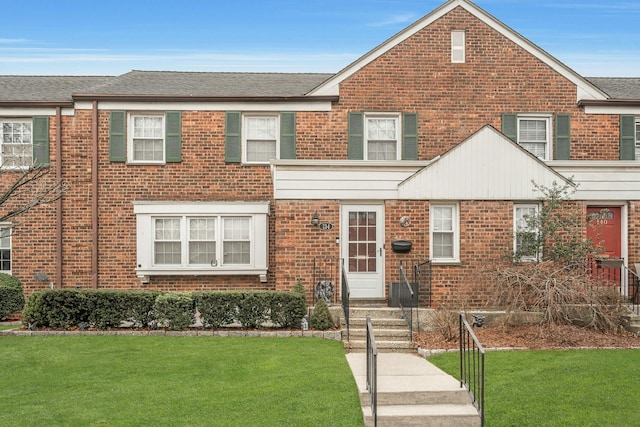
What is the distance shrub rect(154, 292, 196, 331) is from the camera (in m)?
12.7

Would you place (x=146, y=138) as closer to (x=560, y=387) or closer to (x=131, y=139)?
(x=131, y=139)

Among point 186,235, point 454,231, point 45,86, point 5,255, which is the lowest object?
point 5,255

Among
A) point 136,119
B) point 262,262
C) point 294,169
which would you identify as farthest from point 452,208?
point 136,119

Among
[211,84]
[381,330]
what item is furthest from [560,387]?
[211,84]

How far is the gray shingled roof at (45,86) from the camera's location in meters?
17.2

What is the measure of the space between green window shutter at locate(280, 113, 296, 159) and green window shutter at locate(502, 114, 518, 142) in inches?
211

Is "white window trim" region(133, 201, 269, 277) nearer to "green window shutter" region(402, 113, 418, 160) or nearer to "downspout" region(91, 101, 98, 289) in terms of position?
"downspout" region(91, 101, 98, 289)

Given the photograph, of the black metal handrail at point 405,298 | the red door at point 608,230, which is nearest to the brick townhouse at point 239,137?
the red door at point 608,230

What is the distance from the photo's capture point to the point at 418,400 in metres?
8.52

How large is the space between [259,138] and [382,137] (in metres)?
3.15

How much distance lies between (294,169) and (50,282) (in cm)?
714

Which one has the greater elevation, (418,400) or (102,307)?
(102,307)

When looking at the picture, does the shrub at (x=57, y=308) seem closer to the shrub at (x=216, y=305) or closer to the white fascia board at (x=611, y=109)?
the shrub at (x=216, y=305)

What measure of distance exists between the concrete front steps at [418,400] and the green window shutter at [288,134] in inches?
321
